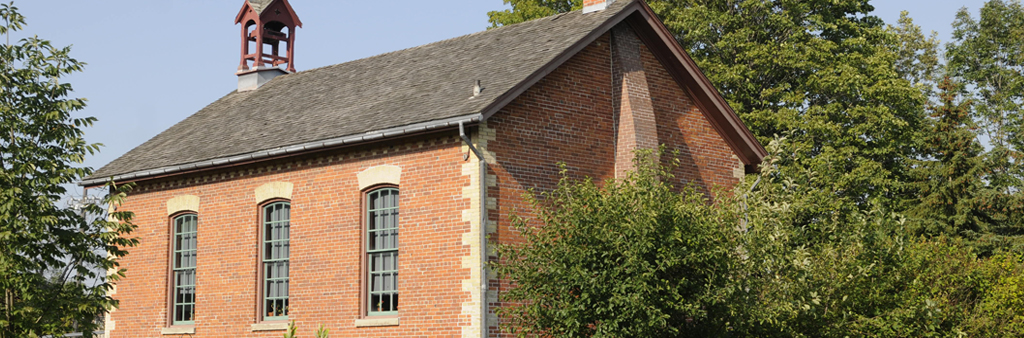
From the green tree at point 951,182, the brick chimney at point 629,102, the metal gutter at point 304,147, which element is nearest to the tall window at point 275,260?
the metal gutter at point 304,147

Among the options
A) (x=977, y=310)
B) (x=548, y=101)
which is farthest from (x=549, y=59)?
(x=977, y=310)

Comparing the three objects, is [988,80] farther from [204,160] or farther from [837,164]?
[204,160]

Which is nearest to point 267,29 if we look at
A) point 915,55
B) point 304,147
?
point 304,147

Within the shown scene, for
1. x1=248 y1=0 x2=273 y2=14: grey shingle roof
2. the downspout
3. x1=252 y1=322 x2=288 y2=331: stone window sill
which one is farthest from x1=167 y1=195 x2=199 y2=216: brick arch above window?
x1=248 y1=0 x2=273 y2=14: grey shingle roof

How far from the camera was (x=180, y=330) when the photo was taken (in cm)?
1947

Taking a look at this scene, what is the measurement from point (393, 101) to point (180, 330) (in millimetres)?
6337

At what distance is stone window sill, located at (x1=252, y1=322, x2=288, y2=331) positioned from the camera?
57.6 ft

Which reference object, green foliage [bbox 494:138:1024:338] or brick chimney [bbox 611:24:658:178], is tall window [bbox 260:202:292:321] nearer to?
green foliage [bbox 494:138:1024:338]

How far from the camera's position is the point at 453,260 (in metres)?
15.2

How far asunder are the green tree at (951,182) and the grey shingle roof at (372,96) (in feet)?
47.0

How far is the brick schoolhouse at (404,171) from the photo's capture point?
50.3 ft

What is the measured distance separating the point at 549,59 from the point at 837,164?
557 inches

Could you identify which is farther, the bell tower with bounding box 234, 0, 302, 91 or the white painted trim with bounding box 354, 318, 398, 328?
the bell tower with bounding box 234, 0, 302, 91

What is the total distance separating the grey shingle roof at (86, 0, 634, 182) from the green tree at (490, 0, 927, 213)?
36.5ft
